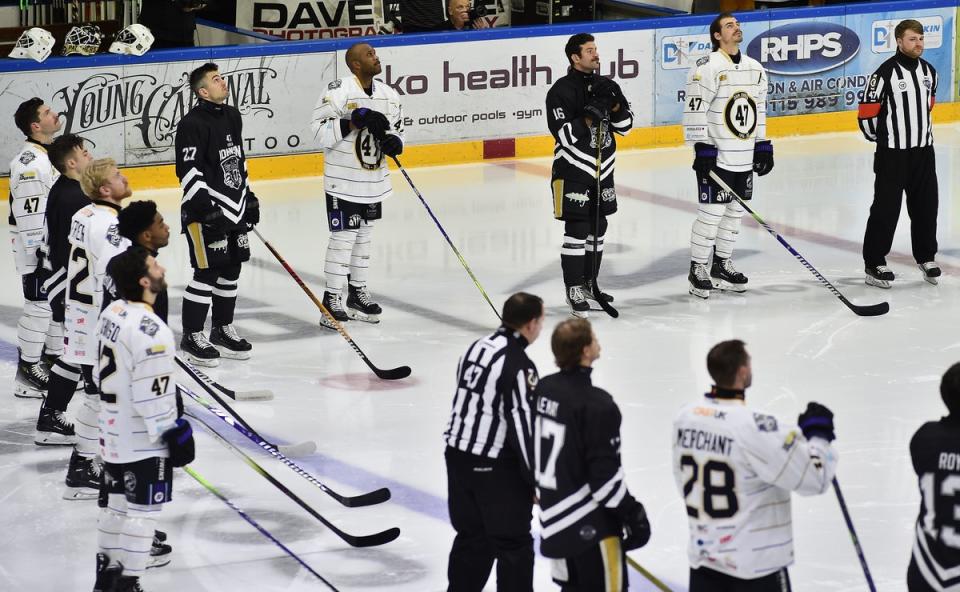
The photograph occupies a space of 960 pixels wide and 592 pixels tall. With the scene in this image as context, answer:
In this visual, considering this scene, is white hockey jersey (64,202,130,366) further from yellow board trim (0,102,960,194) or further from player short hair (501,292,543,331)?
yellow board trim (0,102,960,194)

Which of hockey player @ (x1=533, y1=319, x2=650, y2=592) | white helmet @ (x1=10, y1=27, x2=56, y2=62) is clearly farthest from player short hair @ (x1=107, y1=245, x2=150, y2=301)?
white helmet @ (x1=10, y1=27, x2=56, y2=62)

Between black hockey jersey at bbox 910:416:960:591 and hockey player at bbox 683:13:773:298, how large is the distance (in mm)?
4969

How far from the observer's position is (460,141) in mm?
13383

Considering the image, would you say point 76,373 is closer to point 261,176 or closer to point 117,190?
point 117,190

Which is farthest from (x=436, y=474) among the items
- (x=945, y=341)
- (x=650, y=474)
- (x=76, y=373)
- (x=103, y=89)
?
(x=103, y=89)

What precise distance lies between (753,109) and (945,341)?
1752 millimetres

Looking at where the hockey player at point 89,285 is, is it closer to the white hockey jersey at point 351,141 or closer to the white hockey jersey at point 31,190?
the white hockey jersey at point 31,190

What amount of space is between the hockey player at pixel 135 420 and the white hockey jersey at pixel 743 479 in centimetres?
163

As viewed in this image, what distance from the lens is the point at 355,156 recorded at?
8.36m

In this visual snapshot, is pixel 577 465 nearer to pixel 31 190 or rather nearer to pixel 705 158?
pixel 31 190

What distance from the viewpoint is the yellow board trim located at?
12352 millimetres

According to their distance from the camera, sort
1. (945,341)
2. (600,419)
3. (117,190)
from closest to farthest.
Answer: (600,419)
(117,190)
(945,341)

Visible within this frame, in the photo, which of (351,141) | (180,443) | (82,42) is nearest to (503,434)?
(180,443)

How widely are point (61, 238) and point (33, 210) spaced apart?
60cm
